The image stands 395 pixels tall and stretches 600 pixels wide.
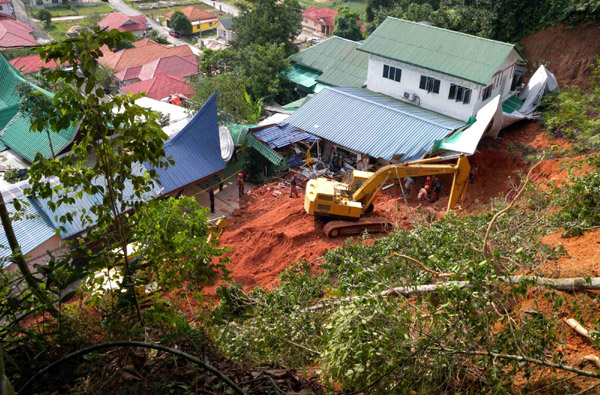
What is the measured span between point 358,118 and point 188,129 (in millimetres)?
7723

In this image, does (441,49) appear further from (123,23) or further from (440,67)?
(123,23)

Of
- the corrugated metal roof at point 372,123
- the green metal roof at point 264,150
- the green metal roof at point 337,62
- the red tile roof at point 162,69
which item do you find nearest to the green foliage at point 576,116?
the corrugated metal roof at point 372,123

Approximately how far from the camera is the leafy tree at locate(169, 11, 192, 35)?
5734 centimetres

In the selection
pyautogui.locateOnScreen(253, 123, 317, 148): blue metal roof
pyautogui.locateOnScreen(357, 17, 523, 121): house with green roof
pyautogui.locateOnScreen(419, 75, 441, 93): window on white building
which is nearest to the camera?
pyautogui.locateOnScreen(357, 17, 523, 121): house with green roof

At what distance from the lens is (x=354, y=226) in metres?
17.0

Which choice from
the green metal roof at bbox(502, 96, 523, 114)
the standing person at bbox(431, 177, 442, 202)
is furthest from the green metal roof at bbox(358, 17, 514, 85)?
the standing person at bbox(431, 177, 442, 202)

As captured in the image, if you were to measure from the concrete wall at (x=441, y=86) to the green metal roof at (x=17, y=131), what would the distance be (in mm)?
14560

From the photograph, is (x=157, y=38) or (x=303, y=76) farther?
(x=157, y=38)

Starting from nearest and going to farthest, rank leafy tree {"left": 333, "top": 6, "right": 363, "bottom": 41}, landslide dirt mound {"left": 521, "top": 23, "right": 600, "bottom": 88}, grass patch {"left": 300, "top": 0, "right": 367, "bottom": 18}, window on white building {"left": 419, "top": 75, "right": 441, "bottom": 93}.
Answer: window on white building {"left": 419, "top": 75, "right": 441, "bottom": 93}, landslide dirt mound {"left": 521, "top": 23, "right": 600, "bottom": 88}, leafy tree {"left": 333, "top": 6, "right": 363, "bottom": 41}, grass patch {"left": 300, "top": 0, "right": 367, "bottom": 18}

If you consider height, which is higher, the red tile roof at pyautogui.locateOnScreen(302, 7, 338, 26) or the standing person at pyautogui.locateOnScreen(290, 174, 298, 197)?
the standing person at pyautogui.locateOnScreen(290, 174, 298, 197)

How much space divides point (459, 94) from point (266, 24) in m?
15.0

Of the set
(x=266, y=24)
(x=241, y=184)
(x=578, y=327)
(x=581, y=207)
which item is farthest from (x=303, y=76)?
(x=578, y=327)

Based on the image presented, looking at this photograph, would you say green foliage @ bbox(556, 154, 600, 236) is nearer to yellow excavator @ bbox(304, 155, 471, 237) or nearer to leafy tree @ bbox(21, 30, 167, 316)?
yellow excavator @ bbox(304, 155, 471, 237)

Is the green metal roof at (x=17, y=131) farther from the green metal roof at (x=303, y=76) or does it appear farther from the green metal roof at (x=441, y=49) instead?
the green metal roof at (x=441, y=49)
